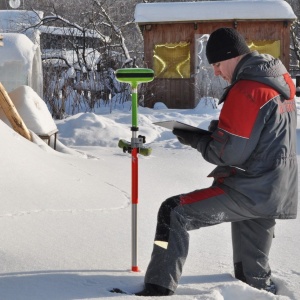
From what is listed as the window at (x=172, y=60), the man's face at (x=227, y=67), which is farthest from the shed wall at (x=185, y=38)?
the man's face at (x=227, y=67)

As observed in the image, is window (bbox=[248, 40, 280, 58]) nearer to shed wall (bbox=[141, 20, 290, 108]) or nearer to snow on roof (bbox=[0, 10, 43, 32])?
shed wall (bbox=[141, 20, 290, 108])

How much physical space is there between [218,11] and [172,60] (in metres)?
1.64

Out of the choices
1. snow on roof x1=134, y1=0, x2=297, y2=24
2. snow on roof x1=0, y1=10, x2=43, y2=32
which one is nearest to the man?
snow on roof x1=134, y1=0, x2=297, y2=24

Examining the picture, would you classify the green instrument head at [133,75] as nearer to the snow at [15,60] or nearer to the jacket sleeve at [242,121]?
the jacket sleeve at [242,121]

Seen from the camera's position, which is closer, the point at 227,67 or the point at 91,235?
the point at 227,67

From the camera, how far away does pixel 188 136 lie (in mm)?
3066

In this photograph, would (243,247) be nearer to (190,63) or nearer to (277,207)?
(277,207)

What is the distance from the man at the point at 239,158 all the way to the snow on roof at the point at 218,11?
42.2 feet

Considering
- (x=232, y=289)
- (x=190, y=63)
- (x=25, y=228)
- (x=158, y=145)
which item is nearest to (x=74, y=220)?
(x=25, y=228)

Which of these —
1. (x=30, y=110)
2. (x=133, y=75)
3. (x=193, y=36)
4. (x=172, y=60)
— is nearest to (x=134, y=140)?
(x=133, y=75)

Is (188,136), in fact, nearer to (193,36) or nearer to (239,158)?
(239,158)

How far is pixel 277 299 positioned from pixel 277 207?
43 cm

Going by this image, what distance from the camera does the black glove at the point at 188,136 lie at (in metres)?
3.04

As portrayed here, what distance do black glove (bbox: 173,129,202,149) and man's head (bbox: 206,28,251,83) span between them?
0.33 meters
